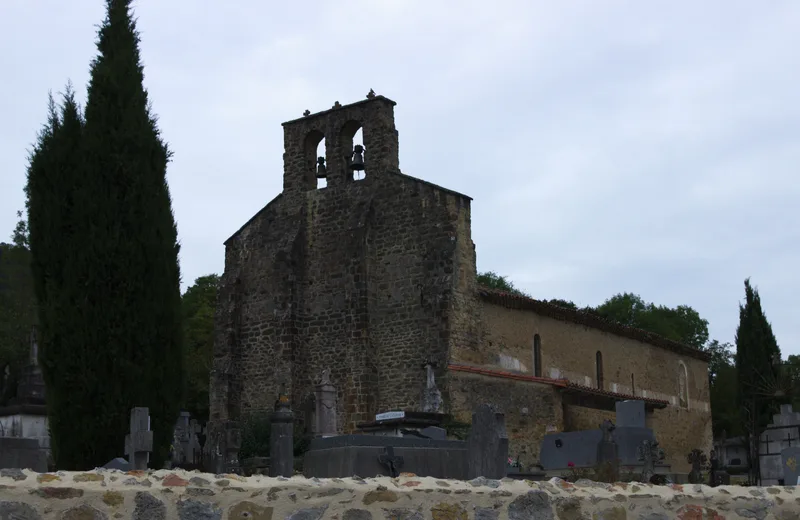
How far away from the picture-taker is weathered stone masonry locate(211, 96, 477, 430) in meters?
25.7

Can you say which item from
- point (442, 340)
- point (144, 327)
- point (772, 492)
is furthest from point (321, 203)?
point (772, 492)

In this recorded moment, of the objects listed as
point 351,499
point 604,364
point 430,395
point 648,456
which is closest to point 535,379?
point 430,395

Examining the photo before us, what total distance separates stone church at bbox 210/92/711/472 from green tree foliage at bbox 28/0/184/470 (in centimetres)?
988

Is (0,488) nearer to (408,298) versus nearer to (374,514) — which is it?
(374,514)

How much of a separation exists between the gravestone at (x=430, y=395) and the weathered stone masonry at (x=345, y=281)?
35cm

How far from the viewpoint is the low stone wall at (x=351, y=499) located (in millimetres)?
4047

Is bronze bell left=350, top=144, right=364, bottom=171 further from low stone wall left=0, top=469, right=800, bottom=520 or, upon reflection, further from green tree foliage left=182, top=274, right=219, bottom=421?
low stone wall left=0, top=469, right=800, bottom=520

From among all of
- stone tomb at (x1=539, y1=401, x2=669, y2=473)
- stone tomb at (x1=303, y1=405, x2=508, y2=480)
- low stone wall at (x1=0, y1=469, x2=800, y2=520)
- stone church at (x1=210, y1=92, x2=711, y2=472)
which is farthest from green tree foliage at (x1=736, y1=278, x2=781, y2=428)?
low stone wall at (x1=0, y1=469, x2=800, y2=520)

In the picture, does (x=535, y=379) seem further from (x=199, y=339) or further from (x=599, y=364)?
(x=199, y=339)

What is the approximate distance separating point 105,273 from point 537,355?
50.0ft

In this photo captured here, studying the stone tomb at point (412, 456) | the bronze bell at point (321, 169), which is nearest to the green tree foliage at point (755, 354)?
the bronze bell at point (321, 169)

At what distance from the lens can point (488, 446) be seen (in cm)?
1152

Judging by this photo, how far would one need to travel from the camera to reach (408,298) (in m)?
26.1

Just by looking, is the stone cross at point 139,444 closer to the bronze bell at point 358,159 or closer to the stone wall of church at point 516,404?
the stone wall of church at point 516,404
